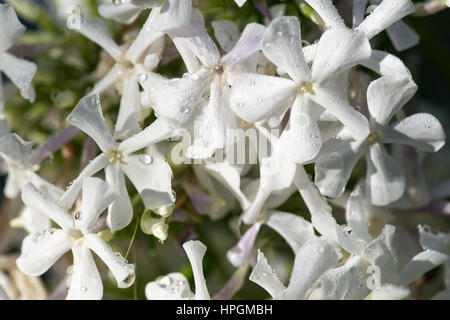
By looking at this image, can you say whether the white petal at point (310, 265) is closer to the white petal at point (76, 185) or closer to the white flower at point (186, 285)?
the white flower at point (186, 285)

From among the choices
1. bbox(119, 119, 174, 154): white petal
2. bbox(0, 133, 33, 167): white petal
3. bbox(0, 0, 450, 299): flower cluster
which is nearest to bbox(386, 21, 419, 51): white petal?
bbox(0, 0, 450, 299): flower cluster

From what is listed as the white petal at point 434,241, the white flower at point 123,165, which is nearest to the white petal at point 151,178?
the white flower at point 123,165

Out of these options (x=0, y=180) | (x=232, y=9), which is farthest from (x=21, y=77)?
(x=0, y=180)

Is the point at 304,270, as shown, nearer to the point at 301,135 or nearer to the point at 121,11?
the point at 301,135

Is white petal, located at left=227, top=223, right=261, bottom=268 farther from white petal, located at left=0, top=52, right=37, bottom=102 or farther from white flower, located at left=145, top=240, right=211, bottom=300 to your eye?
white petal, located at left=0, top=52, right=37, bottom=102

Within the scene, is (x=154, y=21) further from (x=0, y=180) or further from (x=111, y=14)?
(x=0, y=180)
